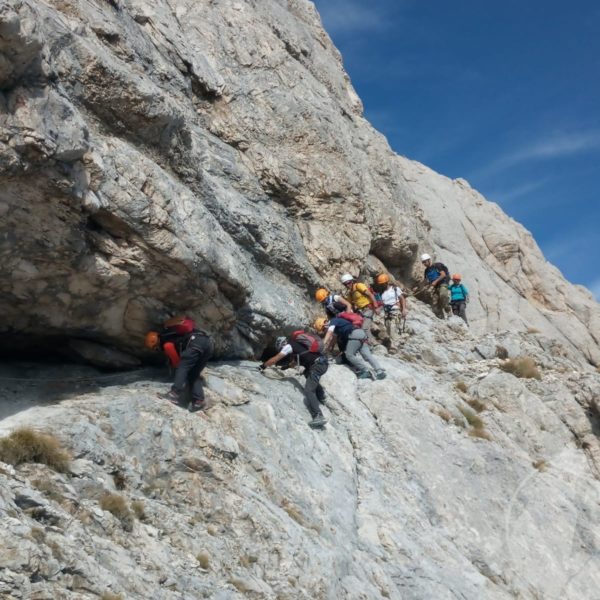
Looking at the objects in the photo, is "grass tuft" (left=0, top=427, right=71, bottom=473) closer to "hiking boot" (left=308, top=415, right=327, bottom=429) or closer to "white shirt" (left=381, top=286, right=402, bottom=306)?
"hiking boot" (left=308, top=415, right=327, bottom=429)

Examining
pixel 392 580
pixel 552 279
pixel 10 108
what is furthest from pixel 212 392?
pixel 552 279

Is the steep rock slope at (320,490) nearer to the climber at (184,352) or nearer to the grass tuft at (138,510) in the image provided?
the grass tuft at (138,510)

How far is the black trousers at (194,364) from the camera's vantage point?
1457cm

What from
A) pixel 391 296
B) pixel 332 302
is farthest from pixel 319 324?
pixel 391 296

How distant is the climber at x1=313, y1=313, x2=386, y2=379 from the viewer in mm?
20156

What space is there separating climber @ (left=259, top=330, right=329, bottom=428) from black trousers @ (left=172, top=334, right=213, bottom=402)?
9.24 ft

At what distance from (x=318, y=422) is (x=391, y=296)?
8932 mm

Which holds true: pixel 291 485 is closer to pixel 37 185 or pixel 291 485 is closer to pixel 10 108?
pixel 37 185

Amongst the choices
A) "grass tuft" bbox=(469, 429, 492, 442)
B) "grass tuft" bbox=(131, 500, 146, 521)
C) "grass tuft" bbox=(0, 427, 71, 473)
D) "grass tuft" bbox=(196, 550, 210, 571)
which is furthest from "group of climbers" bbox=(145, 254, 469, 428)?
"grass tuft" bbox=(196, 550, 210, 571)

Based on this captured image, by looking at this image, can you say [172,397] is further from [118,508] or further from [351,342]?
[351,342]

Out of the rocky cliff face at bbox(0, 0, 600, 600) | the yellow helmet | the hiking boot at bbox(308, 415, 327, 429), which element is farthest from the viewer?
the yellow helmet

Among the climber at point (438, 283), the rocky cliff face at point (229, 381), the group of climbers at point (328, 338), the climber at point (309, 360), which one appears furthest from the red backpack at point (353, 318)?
the climber at point (438, 283)

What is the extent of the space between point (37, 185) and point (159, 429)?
4.71m

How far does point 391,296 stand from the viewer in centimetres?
2503
